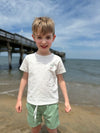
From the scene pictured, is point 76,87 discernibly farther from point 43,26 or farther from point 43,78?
point 43,26

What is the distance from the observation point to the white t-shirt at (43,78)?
59.6 inches

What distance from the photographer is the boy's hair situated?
55.6 inches

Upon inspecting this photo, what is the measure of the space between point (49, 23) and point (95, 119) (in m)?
2.77

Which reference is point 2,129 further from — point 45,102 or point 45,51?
point 45,51

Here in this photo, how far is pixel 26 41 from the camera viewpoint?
1489 centimetres

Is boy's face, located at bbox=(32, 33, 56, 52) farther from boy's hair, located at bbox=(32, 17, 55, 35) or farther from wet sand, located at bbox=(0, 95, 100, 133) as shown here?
wet sand, located at bbox=(0, 95, 100, 133)

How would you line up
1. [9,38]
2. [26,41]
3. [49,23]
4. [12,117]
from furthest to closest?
[26,41] < [9,38] < [12,117] < [49,23]

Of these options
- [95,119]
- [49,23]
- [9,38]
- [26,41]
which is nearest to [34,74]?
[49,23]

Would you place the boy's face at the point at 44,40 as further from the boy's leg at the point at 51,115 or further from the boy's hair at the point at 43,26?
the boy's leg at the point at 51,115

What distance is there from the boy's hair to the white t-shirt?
0.34m

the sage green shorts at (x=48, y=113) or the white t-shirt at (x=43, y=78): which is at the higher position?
the white t-shirt at (x=43, y=78)

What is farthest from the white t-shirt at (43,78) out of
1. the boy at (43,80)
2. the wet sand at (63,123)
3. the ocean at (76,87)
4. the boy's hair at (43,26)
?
the ocean at (76,87)

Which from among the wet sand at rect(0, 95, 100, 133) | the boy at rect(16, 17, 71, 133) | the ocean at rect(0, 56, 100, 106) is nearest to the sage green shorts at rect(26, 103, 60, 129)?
the boy at rect(16, 17, 71, 133)

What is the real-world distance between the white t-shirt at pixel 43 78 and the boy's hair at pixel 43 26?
34 centimetres
